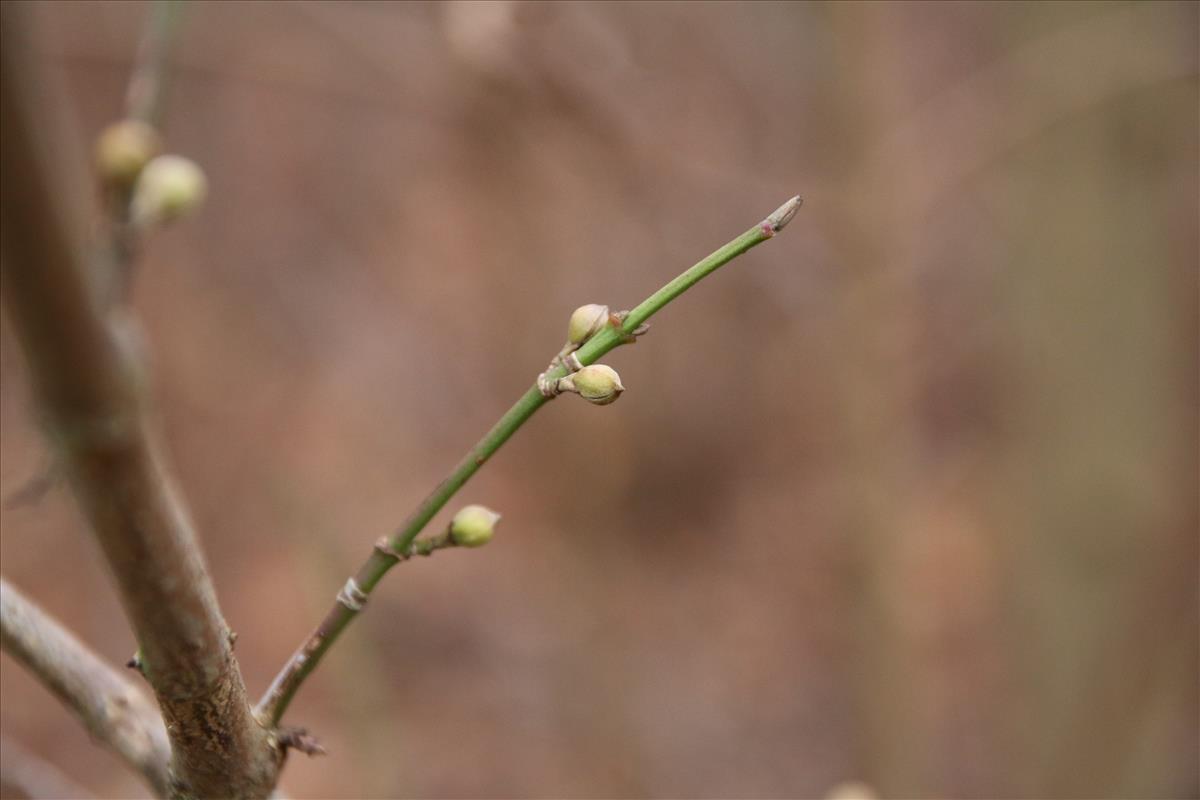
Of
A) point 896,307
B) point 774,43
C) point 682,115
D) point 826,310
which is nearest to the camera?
point 896,307

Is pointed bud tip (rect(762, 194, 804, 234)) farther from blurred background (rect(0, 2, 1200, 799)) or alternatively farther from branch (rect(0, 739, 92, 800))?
branch (rect(0, 739, 92, 800))

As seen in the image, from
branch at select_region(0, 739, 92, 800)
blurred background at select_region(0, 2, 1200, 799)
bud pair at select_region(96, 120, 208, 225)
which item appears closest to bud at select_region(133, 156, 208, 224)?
bud pair at select_region(96, 120, 208, 225)

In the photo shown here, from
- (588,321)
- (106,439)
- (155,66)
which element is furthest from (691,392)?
(106,439)

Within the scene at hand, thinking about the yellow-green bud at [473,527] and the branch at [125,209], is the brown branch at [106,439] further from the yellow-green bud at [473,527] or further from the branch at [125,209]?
the yellow-green bud at [473,527]

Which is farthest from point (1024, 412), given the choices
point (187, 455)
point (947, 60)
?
point (947, 60)

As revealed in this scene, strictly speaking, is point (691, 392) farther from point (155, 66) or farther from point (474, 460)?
point (474, 460)

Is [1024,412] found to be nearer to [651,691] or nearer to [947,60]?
[651,691]
